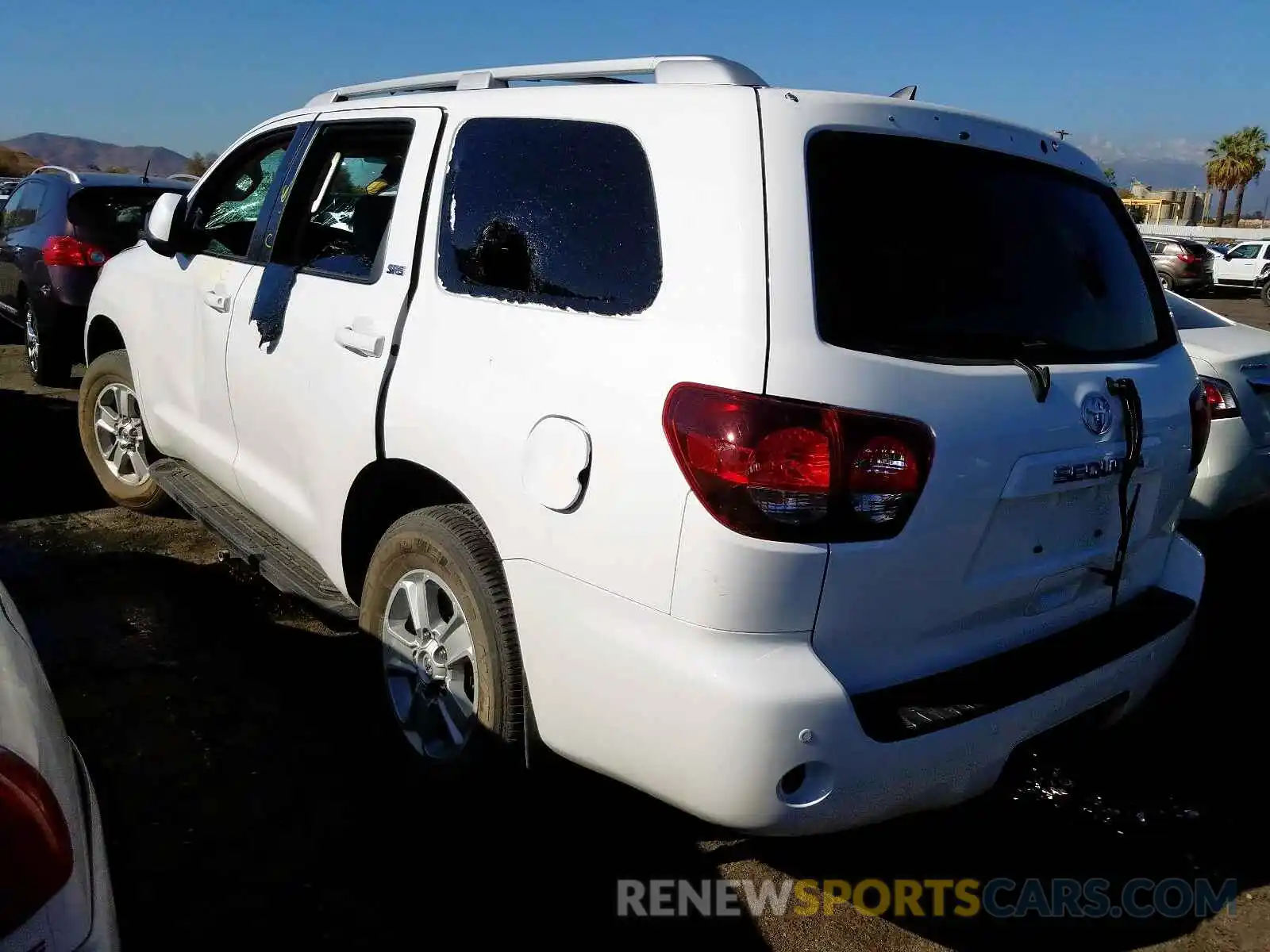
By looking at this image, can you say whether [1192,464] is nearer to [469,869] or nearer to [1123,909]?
[1123,909]

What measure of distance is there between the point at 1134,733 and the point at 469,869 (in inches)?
94.1

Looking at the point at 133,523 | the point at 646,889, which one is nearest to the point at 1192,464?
the point at 646,889

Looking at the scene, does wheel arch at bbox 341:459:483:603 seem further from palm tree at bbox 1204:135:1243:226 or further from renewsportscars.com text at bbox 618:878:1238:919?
palm tree at bbox 1204:135:1243:226

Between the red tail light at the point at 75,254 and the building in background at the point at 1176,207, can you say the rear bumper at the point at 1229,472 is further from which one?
the building in background at the point at 1176,207

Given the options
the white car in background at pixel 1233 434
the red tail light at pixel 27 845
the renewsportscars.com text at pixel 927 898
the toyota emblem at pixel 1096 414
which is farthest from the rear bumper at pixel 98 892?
the white car in background at pixel 1233 434

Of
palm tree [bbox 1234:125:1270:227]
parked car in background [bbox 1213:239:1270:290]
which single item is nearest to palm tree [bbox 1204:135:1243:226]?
palm tree [bbox 1234:125:1270:227]

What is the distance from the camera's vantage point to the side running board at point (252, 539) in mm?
3309

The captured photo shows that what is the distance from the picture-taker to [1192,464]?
285cm

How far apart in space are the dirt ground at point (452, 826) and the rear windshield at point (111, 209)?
417 cm

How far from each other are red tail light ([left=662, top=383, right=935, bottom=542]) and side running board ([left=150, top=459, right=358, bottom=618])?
1682 mm

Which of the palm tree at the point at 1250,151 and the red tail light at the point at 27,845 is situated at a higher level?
the palm tree at the point at 1250,151

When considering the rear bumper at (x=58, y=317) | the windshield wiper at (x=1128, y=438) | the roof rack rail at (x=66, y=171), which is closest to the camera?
the windshield wiper at (x=1128, y=438)

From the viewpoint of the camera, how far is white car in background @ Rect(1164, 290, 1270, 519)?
4789 millimetres

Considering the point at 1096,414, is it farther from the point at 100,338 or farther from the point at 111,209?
the point at 111,209
